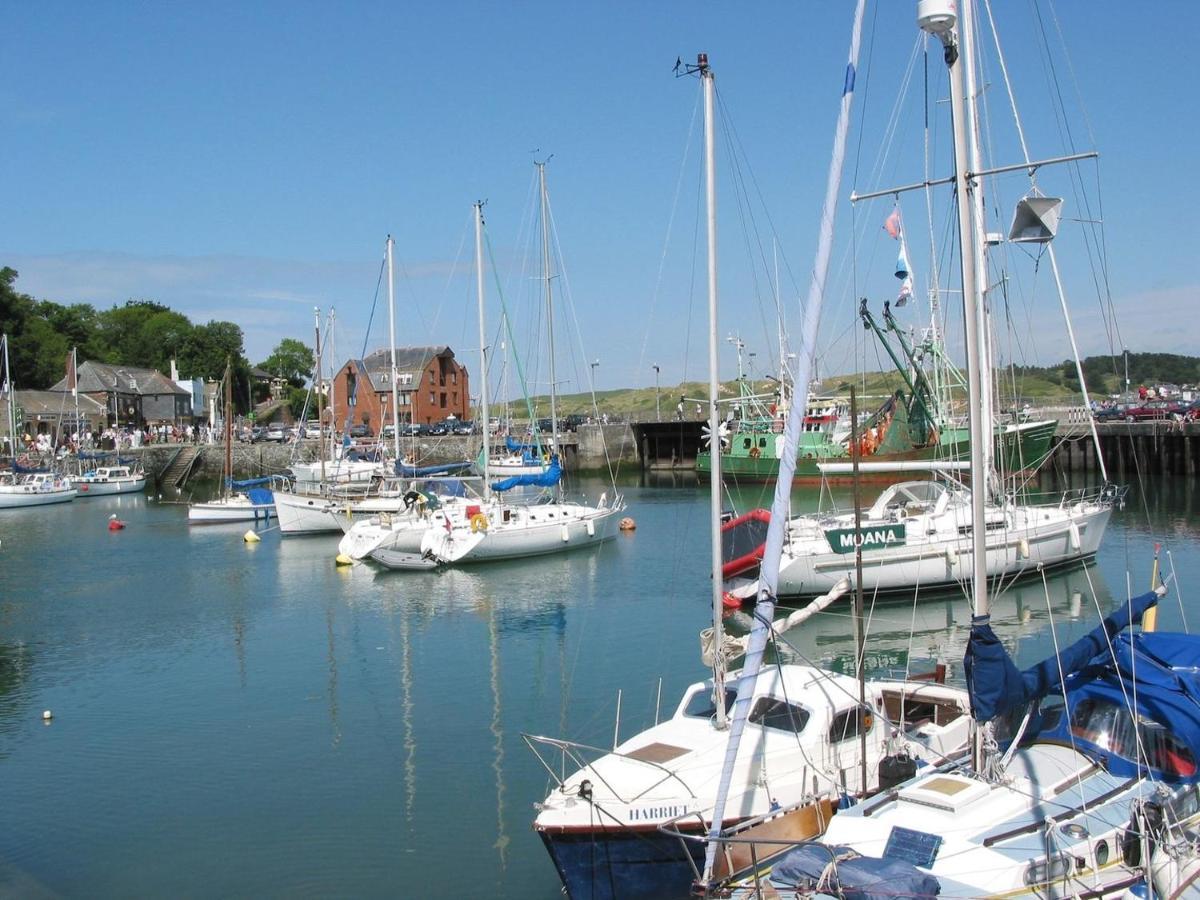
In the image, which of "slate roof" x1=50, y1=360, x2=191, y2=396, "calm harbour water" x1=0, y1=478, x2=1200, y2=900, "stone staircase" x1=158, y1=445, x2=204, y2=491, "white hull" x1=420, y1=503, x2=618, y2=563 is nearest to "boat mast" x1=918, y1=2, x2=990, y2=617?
"calm harbour water" x1=0, y1=478, x2=1200, y2=900

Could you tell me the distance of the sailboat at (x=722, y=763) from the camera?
1309 cm

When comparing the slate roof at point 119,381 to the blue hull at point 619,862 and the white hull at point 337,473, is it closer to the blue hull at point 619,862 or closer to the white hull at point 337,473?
the white hull at point 337,473

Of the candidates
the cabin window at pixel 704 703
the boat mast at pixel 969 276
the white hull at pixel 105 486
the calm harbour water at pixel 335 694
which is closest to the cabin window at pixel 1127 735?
the boat mast at pixel 969 276

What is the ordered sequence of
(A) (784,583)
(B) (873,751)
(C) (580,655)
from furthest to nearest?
(A) (784,583) < (C) (580,655) < (B) (873,751)

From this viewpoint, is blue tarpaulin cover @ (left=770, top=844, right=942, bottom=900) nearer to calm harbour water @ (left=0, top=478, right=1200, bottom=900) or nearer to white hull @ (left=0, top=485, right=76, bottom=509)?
calm harbour water @ (left=0, top=478, right=1200, bottom=900)

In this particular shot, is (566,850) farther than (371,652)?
No

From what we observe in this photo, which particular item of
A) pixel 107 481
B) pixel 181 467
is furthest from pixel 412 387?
pixel 107 481

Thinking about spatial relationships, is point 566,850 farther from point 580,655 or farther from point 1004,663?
point 580,655

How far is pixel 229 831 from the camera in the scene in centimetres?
1725

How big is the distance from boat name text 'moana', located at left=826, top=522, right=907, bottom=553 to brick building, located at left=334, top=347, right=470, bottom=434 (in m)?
83.2

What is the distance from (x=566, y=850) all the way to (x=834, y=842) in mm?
3383

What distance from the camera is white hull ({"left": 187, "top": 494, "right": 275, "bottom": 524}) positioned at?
6297 cm

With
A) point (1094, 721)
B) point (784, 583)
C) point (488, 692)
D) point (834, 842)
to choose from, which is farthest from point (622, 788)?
point (784, 583)

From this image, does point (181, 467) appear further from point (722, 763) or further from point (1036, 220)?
point (1036, 220)
